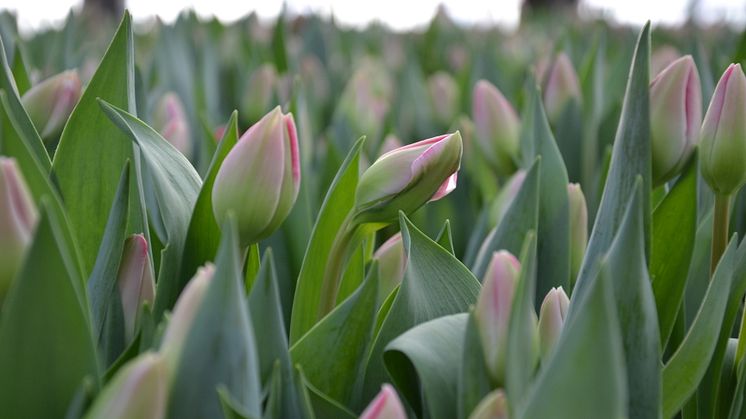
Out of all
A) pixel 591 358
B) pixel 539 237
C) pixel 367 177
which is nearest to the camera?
pixel 591 358

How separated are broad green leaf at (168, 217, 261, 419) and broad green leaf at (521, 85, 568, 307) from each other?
32 centimetres

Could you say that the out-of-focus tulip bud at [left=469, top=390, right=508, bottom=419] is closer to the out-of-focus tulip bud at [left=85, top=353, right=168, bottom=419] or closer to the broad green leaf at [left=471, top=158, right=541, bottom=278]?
the out-of-focus tulip bud at [left=85, top=353, right=168, bottom=419]

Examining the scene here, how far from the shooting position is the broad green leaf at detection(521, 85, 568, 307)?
70 centimetres

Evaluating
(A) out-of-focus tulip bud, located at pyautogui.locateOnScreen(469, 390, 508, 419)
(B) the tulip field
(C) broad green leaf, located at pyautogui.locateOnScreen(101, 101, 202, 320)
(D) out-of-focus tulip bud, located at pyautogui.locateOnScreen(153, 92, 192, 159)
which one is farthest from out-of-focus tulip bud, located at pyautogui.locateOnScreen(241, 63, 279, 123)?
(A) out-of-focus tulip bud, located at pyautogui.locateOnScreen(469, 390, 508, 419)

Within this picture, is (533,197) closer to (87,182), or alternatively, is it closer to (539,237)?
(539,237)

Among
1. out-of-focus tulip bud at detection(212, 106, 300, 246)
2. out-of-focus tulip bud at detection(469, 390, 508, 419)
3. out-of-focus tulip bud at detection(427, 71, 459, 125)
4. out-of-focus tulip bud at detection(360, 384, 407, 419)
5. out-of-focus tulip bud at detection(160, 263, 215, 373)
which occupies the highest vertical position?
out-of-focus tulip bud at detection(212, 106, 300, 246)

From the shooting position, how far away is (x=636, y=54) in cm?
56

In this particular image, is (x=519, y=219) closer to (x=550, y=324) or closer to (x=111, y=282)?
(x=550, y=324)

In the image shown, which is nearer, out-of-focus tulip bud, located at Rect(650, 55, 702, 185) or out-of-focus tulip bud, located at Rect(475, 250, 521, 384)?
out-of-focus tulip bud, located at Rect(475, 250, 521, 384)

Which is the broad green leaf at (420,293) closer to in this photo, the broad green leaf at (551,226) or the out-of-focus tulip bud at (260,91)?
the broad green leaf at (551,226)

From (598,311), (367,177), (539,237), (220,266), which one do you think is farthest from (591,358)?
(539,237)

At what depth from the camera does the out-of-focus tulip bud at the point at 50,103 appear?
804mm

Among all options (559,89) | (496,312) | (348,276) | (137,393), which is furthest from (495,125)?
(137,393)

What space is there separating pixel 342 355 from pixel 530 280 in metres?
0.15
